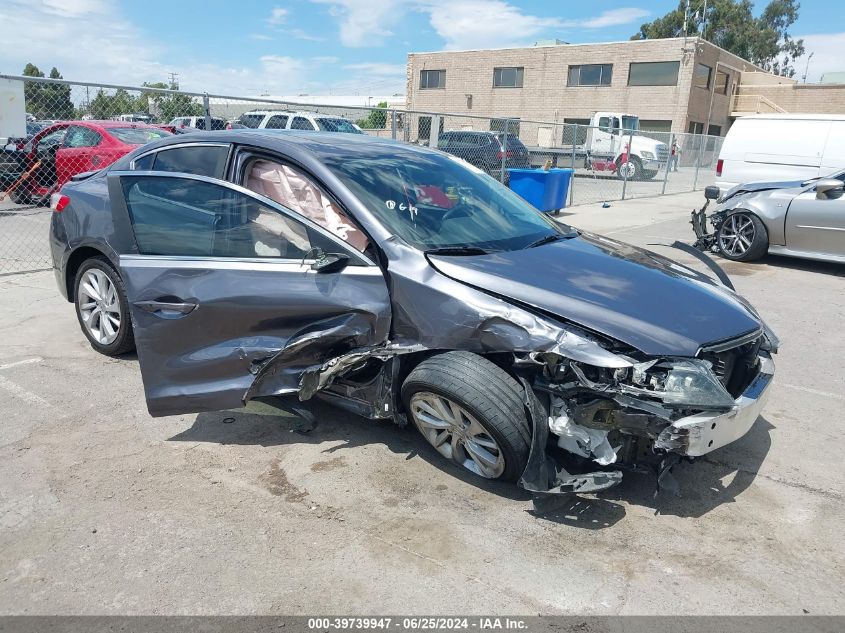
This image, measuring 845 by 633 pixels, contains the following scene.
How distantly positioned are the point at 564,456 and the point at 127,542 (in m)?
2.00

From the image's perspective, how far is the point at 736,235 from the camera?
29.9ft

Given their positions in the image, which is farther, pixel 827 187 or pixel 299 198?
pixel 827 187

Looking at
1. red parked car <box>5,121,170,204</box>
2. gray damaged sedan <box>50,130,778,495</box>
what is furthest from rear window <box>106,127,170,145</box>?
gray damaged sedan <box>50,130,778,495</box>

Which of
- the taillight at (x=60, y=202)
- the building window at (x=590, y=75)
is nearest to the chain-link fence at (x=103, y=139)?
the taillight at (x=60, y=202)

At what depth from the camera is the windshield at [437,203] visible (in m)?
3.49

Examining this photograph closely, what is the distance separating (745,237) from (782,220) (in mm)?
537

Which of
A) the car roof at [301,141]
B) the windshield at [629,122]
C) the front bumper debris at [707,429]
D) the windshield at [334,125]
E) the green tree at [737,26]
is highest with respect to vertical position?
the green tree at [737,26]

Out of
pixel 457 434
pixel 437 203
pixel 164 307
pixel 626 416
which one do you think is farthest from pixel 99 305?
pixel 626 416

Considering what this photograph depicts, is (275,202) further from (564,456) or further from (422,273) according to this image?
(564,456)

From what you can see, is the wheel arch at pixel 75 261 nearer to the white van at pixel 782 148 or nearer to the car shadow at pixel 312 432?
the car shadow at pixel 312 432

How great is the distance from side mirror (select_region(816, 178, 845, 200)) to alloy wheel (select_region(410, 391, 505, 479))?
23.6 feet

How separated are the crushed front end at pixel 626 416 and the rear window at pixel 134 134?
10544mm

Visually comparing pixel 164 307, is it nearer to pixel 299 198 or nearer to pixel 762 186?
pixel 299 198

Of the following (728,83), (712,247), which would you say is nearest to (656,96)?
Result: (728,83)
